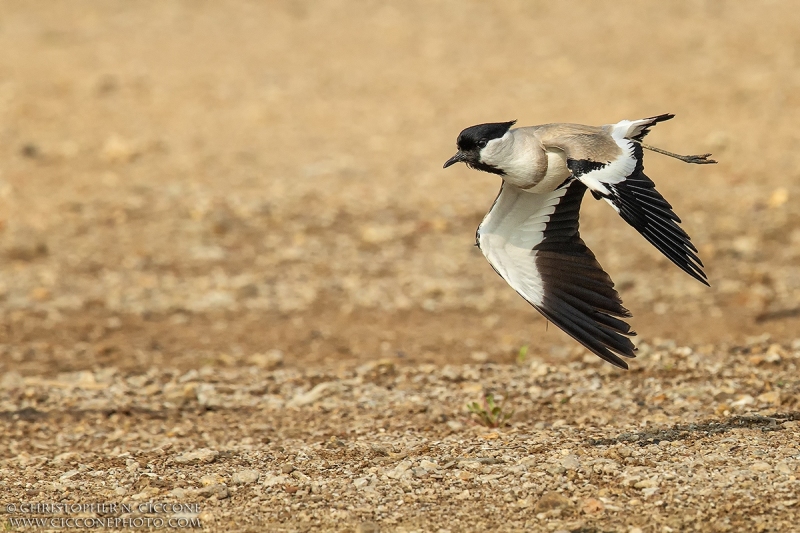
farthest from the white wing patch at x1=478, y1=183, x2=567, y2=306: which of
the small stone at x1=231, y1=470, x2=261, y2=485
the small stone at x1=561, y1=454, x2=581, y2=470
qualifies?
the small stone at x1=231, y1=470, x2=261, y2=485

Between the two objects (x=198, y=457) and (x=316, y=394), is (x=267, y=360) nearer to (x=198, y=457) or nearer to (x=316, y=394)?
(x=316, y=394)

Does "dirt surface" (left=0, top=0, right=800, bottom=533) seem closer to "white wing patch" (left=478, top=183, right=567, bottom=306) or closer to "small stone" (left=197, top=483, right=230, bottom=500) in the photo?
"small stone" (left=197, top=483, right=230, bottom=500)

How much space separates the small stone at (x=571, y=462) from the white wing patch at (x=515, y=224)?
1.02m

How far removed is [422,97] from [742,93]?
11.0ft

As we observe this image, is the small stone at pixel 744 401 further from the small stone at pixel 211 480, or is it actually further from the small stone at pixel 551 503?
the small stone at pixel 211 480

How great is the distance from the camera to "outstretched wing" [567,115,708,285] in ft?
14.1

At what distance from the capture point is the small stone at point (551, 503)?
4086 millimetres

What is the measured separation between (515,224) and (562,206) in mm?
240

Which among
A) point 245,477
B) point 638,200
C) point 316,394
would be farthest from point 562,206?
point 245,477

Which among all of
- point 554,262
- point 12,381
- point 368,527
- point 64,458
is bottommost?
point 12,381

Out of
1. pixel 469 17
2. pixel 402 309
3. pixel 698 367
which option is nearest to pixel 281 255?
pixel 402 309

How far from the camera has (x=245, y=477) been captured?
4.59 metres

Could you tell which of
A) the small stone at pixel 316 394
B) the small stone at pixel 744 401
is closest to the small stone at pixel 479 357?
the small stone at pixel 316 394

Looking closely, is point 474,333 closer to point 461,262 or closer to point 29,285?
point 461,262
